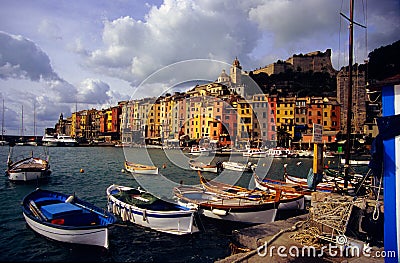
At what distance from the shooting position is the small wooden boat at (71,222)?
9.94 m

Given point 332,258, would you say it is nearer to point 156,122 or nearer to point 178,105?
point 178,105

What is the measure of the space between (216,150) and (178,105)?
13.1 meters

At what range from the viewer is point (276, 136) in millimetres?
65938

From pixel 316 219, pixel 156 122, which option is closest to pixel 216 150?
pixel 156 122

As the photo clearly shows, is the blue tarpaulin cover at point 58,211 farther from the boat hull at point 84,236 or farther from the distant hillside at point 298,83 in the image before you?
the distant hillside at point 298,83

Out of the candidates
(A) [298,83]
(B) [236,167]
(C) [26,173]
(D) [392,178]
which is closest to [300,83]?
(A) [298,83]

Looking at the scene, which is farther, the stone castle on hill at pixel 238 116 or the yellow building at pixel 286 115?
the yellow building at pixel 286 115

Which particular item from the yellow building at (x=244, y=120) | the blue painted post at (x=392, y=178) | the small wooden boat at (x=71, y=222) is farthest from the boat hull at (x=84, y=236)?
the yellow building at (x=244, y=120)

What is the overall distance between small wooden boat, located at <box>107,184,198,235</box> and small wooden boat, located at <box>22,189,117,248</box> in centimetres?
159

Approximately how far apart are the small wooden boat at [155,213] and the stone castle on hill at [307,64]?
104m

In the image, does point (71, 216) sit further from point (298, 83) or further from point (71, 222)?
point (298, 83)

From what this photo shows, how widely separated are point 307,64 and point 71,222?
113 meters

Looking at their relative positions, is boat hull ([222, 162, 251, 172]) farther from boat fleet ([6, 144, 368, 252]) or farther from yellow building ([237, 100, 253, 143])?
yellow building ([237, 100, 253, 143])

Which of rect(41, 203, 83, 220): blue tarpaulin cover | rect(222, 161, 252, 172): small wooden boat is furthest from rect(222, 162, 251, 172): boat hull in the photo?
rect(41, 203, 83, 220): blue tarpaulin cover
